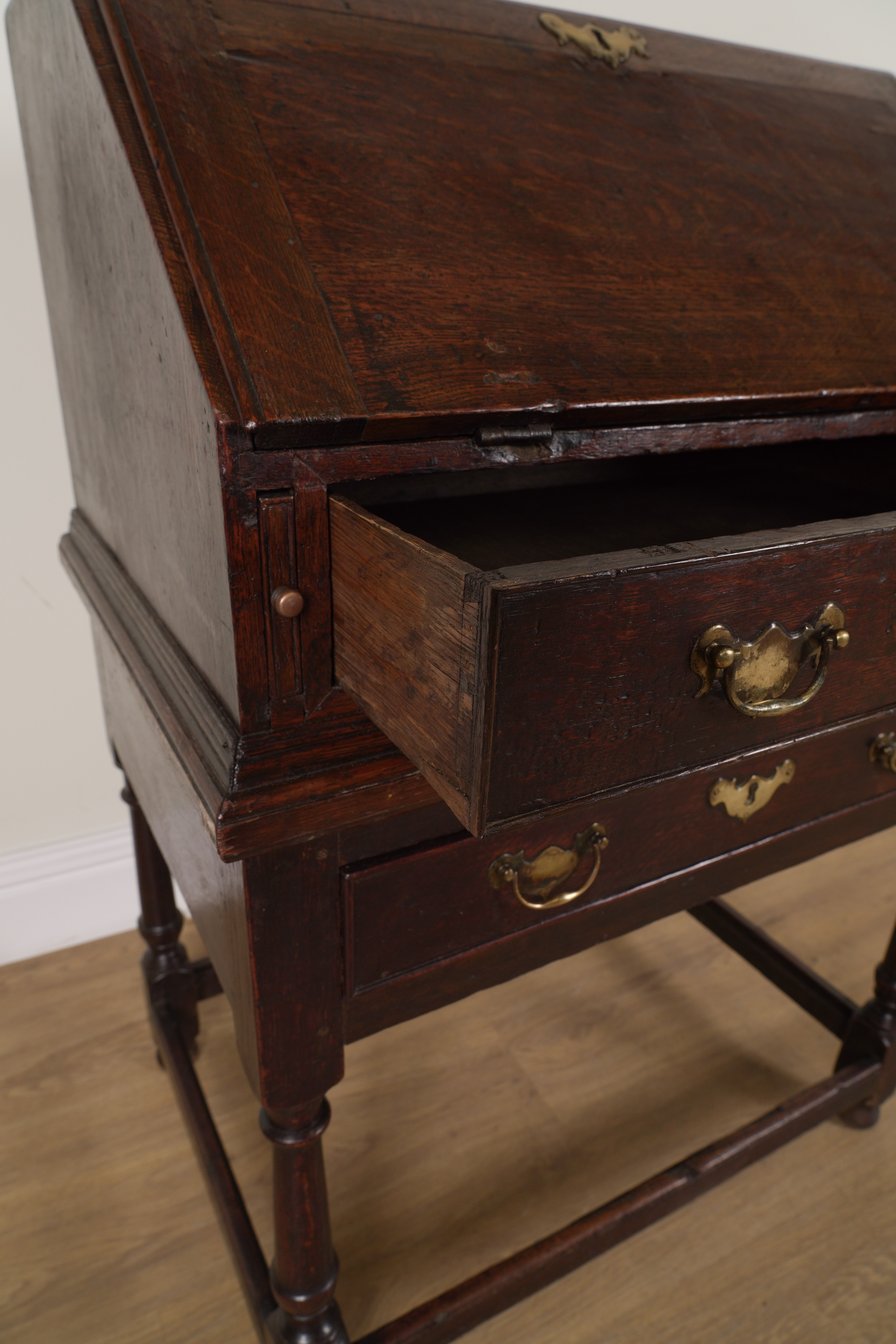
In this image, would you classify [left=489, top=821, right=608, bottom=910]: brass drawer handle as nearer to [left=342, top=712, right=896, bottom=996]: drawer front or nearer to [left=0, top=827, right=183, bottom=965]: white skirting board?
[left=342, top=712, right=896, bottom=996]: drawer front

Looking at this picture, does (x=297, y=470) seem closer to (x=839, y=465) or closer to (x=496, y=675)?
(x=496, y=675)

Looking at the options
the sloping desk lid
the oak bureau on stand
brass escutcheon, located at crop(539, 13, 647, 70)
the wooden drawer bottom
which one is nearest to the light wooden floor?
the oak bureau on stand

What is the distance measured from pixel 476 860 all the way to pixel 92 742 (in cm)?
90

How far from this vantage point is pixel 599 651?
441 millimetres

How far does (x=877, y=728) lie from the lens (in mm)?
875

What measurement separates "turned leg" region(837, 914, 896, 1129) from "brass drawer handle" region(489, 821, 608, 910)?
672mm

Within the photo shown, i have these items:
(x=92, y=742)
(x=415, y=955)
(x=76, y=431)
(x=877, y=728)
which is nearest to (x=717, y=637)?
(x=415, y=955)

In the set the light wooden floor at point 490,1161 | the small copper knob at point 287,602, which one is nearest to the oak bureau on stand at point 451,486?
the small copper knob at point 287,602

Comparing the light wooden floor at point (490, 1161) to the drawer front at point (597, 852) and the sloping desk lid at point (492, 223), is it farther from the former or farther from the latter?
the sloping desk lid at point (492, 223)

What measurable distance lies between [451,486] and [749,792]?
39 centimetres

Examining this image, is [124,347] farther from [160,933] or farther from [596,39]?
[160,933]

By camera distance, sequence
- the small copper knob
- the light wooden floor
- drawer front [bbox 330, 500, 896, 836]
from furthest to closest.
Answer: the light wooden floor → the small copper knob → drawer front [bbox 330, 500, 896, 836]

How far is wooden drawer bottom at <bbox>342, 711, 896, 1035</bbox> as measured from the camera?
689 millimetres

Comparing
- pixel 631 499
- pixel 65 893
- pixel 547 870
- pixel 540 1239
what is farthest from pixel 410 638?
pixel 65 893
